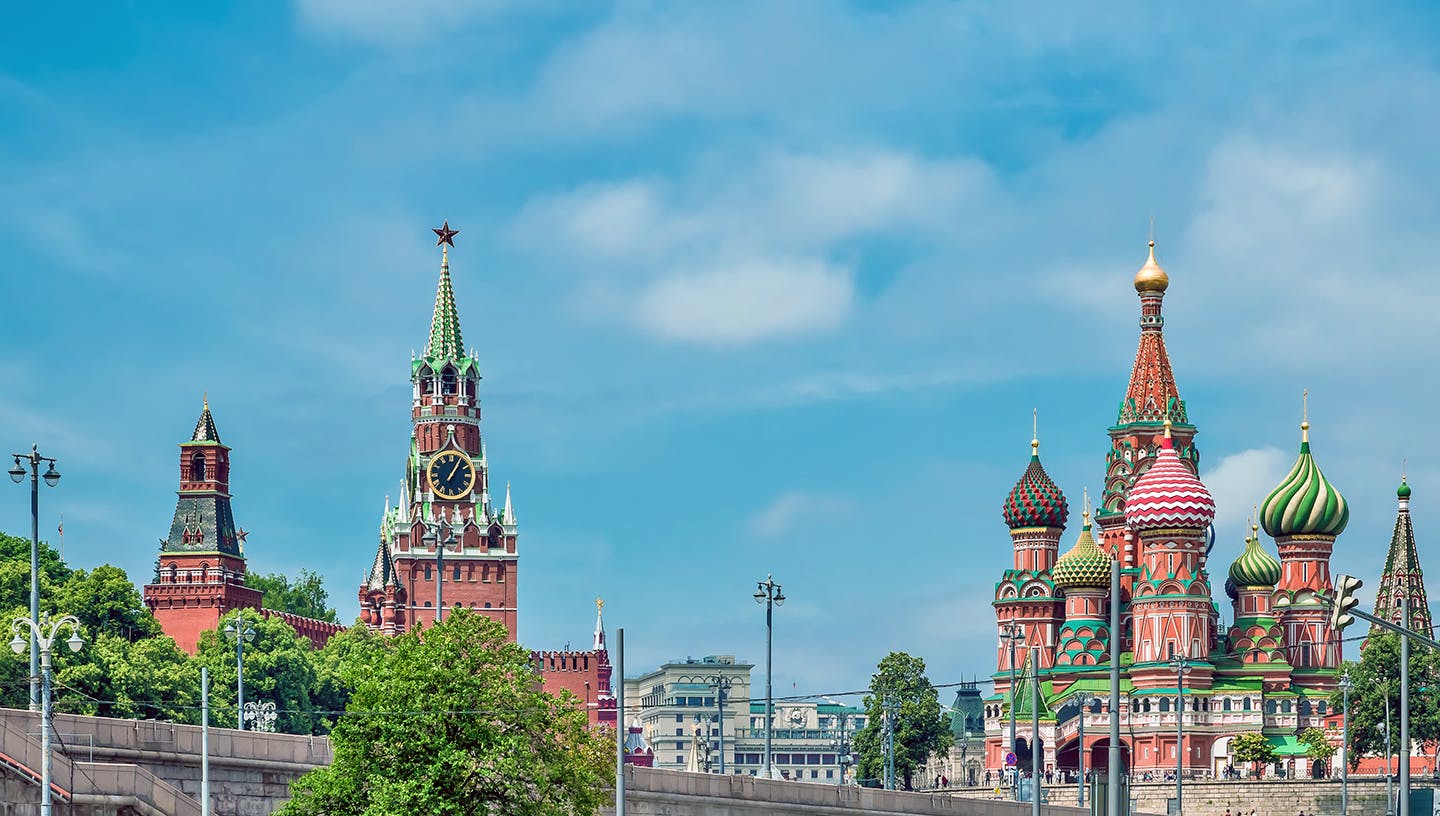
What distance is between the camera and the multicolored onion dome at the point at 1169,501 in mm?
137750

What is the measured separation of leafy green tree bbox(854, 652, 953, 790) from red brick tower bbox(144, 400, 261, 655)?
174 ft

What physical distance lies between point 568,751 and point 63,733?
478 inches

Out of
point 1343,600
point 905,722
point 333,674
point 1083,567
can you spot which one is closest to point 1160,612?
point 1083,567

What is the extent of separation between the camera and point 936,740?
13262cm

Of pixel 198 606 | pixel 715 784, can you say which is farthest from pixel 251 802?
pixel 198 606

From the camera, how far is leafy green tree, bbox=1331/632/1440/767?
118375mm

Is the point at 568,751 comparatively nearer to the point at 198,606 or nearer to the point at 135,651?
the point at 135,651

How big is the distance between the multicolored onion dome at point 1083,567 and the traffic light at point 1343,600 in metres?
99.0

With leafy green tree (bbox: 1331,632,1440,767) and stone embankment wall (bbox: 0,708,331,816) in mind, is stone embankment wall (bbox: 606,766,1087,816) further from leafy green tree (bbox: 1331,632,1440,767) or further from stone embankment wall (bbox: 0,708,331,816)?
leafy green tree (bbox: 1331,632,1440,767)

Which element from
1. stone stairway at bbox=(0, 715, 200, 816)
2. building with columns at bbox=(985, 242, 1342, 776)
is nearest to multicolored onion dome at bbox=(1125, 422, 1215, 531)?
building with columns at bbox=(985, 242, 1342, 776)

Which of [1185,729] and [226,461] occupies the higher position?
[226,461]

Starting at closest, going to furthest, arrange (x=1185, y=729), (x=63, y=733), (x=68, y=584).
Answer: (x=63, y=733) → (x=68, y=584) → (x=1185, y=729)

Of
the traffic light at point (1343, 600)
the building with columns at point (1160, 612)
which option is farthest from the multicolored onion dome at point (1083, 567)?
the traffic light at point (1343, 600)

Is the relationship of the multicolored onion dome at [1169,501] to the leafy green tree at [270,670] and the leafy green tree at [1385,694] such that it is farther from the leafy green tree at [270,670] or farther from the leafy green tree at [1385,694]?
the leafy green tree at [270,670]
